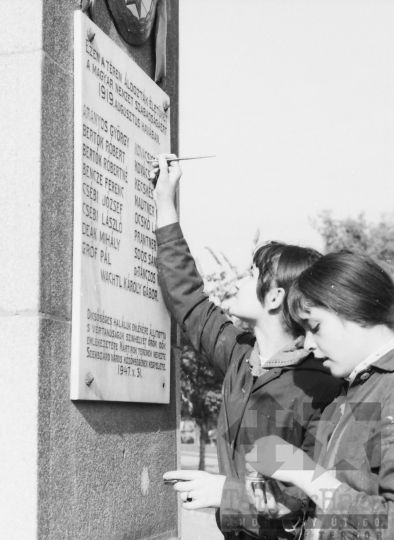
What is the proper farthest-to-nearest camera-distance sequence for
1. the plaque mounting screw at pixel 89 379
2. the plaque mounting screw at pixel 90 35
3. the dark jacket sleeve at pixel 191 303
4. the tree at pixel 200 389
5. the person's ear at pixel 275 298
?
the tree at pixel 200 389
the dark jacket sleeve at pixel 191 303
the person's ear at pixel 275 298
the plaque mounting screw at pixel 90 35
the plaque mounting screw at pixel 89 379

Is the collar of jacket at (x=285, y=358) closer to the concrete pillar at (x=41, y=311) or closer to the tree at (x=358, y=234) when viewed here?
the concrete pillar at (x=41, y=311)

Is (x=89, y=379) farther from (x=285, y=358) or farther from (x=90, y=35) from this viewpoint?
(x=90, y=35)

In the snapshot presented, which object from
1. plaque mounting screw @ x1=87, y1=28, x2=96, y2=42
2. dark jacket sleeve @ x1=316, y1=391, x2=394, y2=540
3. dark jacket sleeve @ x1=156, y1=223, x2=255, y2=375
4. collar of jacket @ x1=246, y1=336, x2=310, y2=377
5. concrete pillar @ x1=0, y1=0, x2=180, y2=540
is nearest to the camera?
dark jacket sleeve @ x1=316, y1=391, x2=394, y2=540

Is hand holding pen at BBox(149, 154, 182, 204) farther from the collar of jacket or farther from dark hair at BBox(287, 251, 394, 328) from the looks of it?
dark hair at BBox(287, 251, 394, 328)

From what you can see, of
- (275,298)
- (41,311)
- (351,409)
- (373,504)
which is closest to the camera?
(373,504)

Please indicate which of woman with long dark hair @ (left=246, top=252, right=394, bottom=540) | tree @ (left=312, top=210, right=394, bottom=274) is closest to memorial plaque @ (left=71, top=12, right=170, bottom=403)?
woman with long dark hair @ (left=246, top=252, right=394, bottom=540)

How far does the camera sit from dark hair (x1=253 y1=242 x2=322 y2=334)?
2.90 metres

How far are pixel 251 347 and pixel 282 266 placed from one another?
0.37 m

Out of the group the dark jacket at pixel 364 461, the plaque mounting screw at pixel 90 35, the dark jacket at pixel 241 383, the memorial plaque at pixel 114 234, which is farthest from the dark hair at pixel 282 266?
the plaque mounting screw at pixel 90 35

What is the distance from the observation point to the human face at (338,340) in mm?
1966

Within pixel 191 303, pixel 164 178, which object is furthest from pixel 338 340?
pixel 164 178

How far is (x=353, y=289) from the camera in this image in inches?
77.7

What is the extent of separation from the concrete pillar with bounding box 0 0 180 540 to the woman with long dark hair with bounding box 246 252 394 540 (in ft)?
1.97

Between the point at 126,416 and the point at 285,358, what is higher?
the point at 285,358
